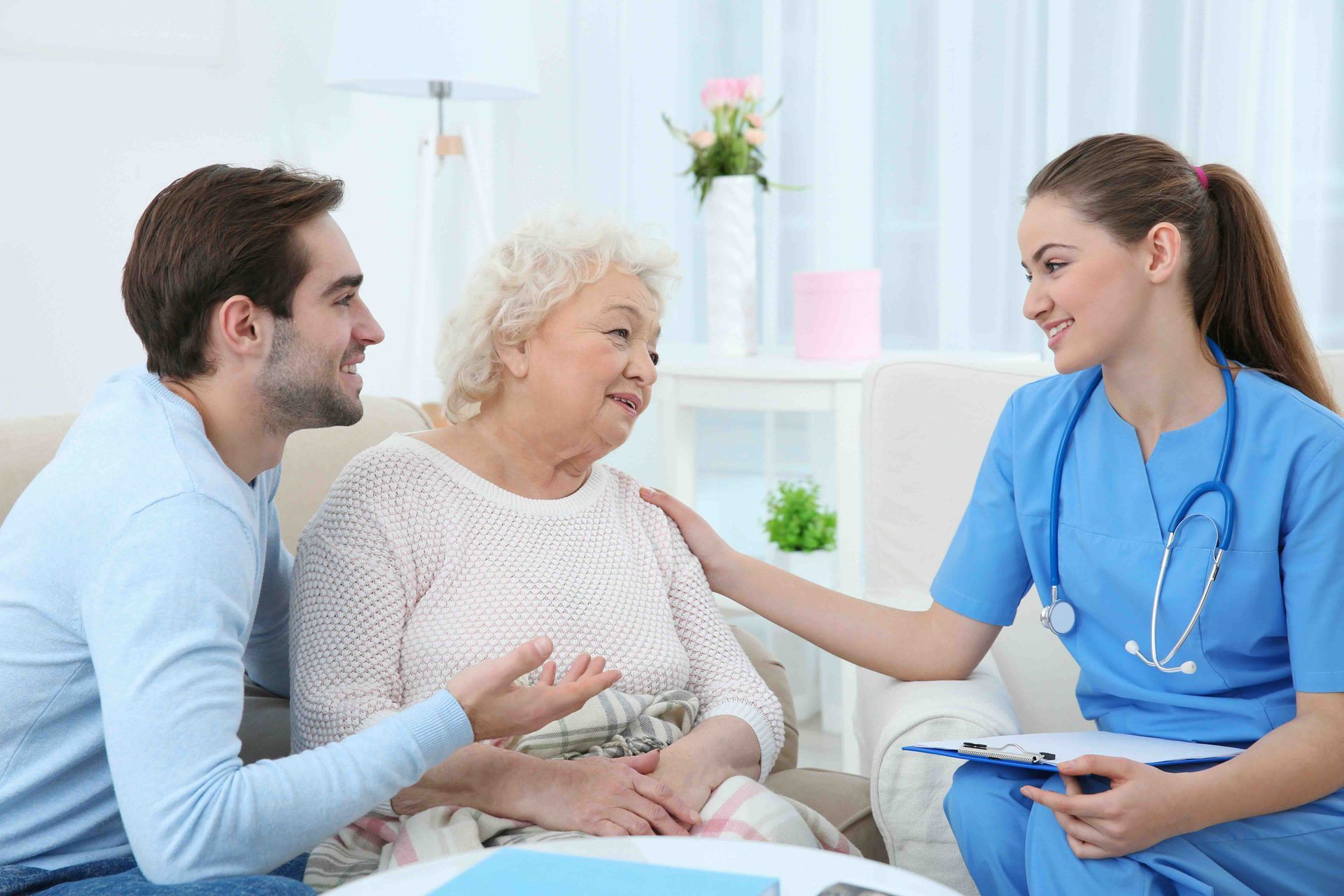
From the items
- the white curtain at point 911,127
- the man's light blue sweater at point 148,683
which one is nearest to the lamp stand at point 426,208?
the white curtain at point 911,127

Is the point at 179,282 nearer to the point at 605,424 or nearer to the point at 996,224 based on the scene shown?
the point at 605,424

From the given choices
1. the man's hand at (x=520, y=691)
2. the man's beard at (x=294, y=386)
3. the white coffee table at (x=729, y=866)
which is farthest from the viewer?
the man's beard at (x=294, y=386)

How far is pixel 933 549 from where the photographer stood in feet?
6.36

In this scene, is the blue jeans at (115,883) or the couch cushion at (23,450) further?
the couch cushion at (23,450)

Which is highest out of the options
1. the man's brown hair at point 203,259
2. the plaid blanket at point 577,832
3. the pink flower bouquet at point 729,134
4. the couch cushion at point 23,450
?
the pink flower bouquet at point 729,134

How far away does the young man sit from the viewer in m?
1.01

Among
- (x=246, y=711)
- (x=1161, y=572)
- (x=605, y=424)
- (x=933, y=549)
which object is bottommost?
(x=246, y=711)

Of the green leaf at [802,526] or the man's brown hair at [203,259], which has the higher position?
the man's brown hair at [203,259]

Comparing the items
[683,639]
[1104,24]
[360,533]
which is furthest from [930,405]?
[1104,24]

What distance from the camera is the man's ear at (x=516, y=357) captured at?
5.05 ft

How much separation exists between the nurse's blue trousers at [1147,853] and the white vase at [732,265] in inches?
62.9

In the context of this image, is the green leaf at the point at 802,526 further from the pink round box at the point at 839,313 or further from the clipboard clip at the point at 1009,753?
the clipboard clip at the point at 1009,753

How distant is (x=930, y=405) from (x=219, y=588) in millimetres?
1198

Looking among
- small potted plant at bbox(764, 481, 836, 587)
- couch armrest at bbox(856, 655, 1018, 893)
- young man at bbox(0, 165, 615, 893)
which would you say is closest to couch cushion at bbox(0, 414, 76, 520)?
young man at bbox(0, 165, 615, 893)
